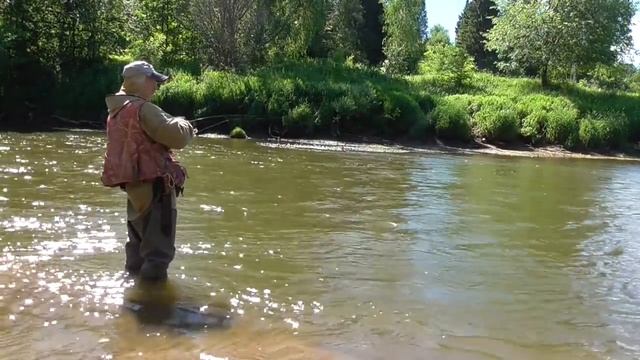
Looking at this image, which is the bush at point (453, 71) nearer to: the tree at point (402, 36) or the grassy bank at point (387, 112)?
the grassy bank at point (387, 112)

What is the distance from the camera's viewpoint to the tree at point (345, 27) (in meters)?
50.2

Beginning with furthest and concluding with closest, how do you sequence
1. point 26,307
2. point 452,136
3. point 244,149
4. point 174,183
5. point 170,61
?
point 170,61 → point 452,136 → point 244,149 → point 174,183 → point 26,307

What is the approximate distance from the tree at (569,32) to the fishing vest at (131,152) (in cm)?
3097

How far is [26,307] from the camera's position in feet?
18.5

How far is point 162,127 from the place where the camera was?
586 centimetres

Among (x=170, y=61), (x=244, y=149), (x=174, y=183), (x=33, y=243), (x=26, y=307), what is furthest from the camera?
(x=170, y=61)

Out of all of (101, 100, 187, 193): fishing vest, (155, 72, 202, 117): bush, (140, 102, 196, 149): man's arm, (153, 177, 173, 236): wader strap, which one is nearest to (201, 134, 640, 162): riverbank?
(155, 72, 202, 117): bush

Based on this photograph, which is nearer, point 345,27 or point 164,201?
point 164,201

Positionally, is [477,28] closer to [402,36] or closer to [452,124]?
[402,36]

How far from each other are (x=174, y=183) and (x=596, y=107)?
89.2ft

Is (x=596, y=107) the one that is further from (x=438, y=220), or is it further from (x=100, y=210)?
(x=100, y=210)

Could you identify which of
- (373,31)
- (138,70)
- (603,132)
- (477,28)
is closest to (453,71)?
(603,132)

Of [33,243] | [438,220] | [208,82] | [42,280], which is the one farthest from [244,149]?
[42,280]

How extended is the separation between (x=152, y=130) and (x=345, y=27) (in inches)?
1902
